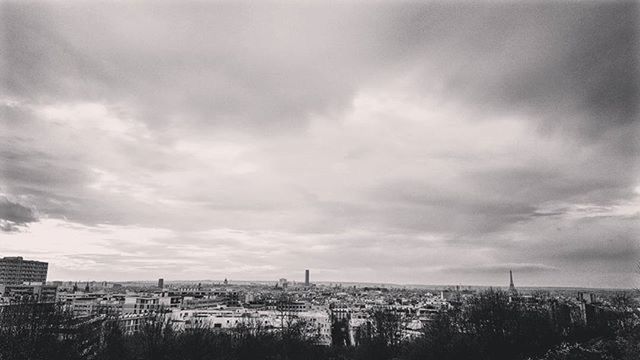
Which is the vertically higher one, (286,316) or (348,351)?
(286,316)

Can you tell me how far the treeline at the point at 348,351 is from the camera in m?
42.5

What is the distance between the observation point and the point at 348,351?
7306cm

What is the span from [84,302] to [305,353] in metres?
110

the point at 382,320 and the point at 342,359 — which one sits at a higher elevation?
the point at 382,320

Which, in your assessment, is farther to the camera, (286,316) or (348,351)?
(286,316)

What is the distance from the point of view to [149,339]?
175 feet

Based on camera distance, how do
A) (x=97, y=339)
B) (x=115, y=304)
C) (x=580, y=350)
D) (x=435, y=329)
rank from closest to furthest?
(x=580, y=350) → (x=97, y=339) → (x=435, y=329) → (x=115, y=304)

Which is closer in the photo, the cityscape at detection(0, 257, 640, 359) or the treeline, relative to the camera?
the treeline

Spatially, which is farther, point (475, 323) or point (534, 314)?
point (534, 314)

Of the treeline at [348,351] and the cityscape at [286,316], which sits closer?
the treeline at [348,351]

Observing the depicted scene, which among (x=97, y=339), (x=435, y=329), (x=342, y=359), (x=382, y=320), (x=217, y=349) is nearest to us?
(x=97, y=339)

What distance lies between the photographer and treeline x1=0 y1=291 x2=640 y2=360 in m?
42.5

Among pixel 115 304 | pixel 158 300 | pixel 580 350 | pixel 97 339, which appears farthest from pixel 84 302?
pixel 580 350

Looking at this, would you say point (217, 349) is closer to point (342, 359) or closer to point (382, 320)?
point (342, 359)
